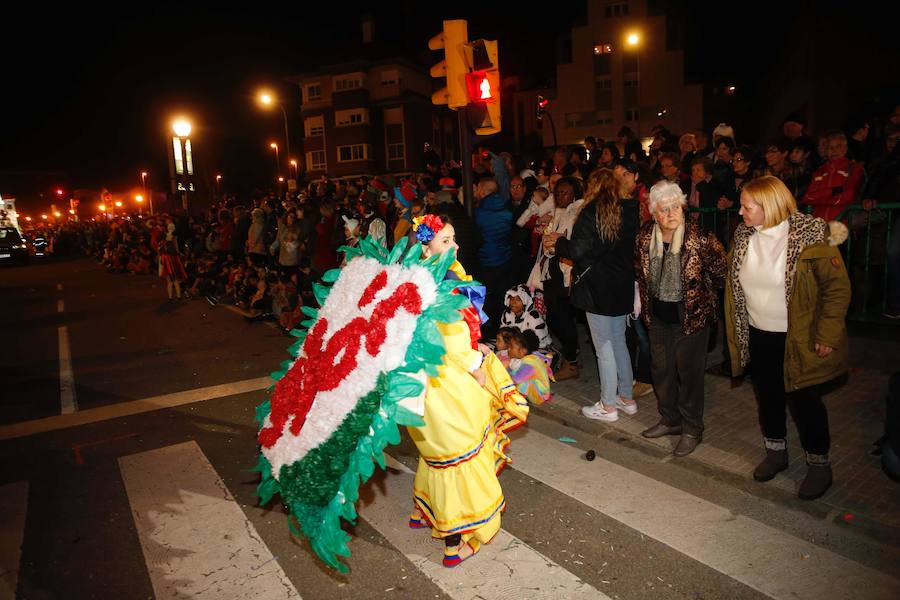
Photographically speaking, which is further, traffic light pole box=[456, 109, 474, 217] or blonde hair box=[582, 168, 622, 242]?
traffic light pole box=[456, 109, 474, 217]

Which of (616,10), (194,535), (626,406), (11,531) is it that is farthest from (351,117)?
(194,535)

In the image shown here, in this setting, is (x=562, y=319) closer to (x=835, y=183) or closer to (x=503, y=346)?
(x=503, y=346)

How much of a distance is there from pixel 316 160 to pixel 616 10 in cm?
2398

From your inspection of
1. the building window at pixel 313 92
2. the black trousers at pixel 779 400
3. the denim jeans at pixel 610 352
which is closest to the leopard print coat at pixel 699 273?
the black trousers at pixel 779 400

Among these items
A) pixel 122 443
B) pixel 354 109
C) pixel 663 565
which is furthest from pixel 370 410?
pixel 354 109

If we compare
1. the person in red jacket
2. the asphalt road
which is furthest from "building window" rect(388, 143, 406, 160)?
the asphalt road

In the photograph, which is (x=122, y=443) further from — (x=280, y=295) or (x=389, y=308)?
(x=280, y=295)

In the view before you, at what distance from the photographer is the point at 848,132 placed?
9.16 m

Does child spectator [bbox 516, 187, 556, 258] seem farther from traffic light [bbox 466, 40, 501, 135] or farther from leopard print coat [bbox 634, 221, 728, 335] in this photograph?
leopard print coat [bbox 634, 221, 728, 335]

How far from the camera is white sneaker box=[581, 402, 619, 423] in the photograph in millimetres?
5785

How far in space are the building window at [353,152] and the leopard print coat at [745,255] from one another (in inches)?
1687

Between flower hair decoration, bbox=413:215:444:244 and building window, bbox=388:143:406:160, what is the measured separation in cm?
4281

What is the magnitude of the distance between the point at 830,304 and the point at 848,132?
6.74m

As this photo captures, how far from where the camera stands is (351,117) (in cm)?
4588
